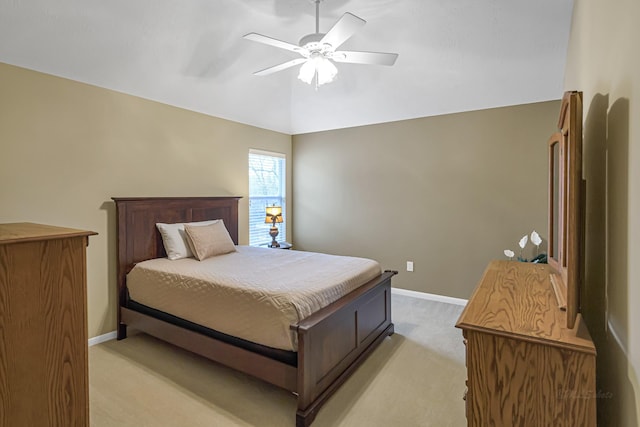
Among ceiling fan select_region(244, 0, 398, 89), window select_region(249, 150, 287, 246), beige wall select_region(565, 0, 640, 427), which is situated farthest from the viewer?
window select_region(249, 150, 287, 246)

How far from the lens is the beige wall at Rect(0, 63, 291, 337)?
2.63 m

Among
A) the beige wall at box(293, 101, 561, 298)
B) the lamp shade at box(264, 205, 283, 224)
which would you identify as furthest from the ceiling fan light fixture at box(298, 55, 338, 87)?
the lamp shade at box(264, 205, 283, 224)

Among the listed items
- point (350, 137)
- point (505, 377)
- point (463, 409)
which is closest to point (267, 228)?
point (350, 137)

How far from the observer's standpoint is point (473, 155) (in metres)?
3.99

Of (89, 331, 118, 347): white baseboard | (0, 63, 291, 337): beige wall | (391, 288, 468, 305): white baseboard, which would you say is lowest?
(89, 331, 118, 347): white baseboard

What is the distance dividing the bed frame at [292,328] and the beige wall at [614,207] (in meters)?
1.40

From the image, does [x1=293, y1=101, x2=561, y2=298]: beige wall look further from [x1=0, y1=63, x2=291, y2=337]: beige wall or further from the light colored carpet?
[x1=0, y1=63, x2=291, y2=337]: beige wall

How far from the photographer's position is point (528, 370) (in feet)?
3.64

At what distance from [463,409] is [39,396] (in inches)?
90.1

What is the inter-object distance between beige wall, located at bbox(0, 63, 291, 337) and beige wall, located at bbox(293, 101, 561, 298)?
1.89 metres

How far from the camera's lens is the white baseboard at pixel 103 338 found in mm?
3067

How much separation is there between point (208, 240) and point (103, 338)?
51.9 inches

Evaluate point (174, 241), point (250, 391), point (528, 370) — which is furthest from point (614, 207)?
point (174, 241)

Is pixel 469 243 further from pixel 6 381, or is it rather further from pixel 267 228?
pixel 6 381
